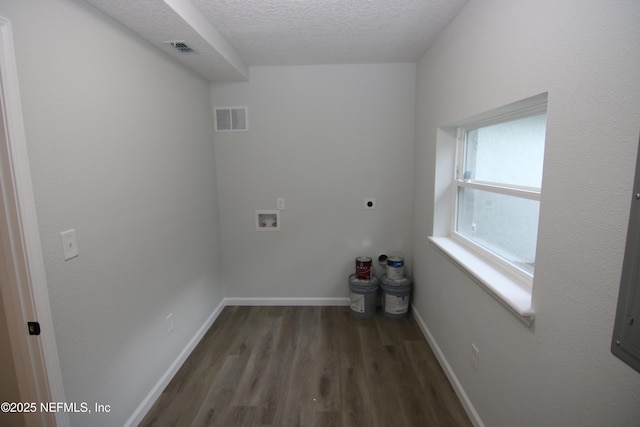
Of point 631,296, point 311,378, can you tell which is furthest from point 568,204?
point 311,378

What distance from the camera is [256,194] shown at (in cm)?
325

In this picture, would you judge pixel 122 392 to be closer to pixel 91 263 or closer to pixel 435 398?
pixel 91 263

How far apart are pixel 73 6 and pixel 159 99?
74cm

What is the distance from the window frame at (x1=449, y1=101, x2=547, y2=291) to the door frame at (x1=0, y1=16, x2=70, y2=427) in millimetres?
2133

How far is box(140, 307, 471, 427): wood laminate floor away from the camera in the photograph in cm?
191

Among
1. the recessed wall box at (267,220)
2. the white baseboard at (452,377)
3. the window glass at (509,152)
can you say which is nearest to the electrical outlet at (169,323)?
the recessed wall box at (267,220)

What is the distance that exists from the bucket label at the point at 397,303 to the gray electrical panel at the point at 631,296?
2.36 meters

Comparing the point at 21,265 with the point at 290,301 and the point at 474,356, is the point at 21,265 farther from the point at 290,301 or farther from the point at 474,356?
the point at 290,301

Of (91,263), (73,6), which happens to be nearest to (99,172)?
(91,263)

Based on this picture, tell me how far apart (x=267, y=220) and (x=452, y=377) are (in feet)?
7.13

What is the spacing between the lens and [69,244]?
1.41 metres

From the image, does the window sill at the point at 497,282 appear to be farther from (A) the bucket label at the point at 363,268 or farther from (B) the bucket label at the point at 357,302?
(B) the bucket label at the point at 357,302

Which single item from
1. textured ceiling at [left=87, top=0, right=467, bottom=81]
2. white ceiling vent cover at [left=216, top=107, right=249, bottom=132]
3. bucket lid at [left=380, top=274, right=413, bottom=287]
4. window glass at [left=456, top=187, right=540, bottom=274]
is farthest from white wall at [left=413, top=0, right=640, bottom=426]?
white ceiling vent cover at [left=216, top=107, right=249, bottom=132]

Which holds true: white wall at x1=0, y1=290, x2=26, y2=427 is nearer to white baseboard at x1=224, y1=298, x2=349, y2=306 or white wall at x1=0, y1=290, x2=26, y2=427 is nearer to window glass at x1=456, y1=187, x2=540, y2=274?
white baseboard at x1=224, y1=298, x2=349, y2=306
